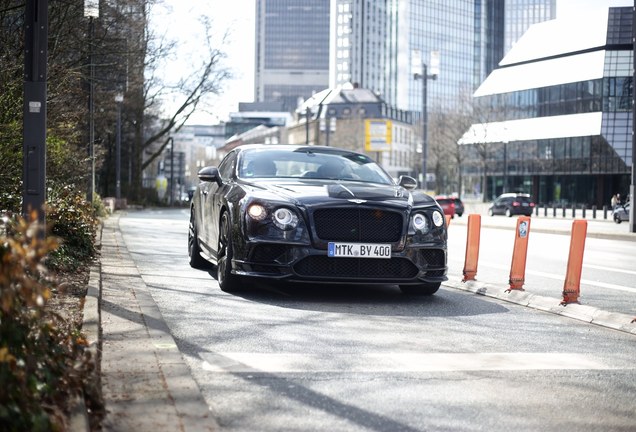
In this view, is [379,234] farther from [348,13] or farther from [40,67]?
[348,13]

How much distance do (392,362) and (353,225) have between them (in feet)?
10.2

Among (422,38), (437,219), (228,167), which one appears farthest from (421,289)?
(422,38)

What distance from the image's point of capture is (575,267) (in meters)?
9.00

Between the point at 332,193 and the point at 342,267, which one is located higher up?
the point at 332,193

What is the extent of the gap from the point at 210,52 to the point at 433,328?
48.1 m

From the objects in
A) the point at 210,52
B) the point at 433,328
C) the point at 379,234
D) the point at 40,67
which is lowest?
the point at 433,328

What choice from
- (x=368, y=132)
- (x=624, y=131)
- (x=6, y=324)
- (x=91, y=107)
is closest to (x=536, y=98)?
(x=624, y=131)

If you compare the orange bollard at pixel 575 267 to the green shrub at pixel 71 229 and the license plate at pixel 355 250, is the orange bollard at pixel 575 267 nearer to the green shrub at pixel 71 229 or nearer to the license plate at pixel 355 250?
the license plate at pixel 355 250

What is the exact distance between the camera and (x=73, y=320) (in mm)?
6352

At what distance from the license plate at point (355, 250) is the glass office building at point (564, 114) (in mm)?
66255

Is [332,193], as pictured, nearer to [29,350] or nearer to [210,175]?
[210,175]

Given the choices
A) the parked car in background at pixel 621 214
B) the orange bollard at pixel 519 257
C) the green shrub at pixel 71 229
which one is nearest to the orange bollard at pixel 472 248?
the orange bollard at pixel 519 257

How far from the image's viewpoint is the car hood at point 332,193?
29.3 feet

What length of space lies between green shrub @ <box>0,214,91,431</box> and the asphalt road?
2.57 ft
